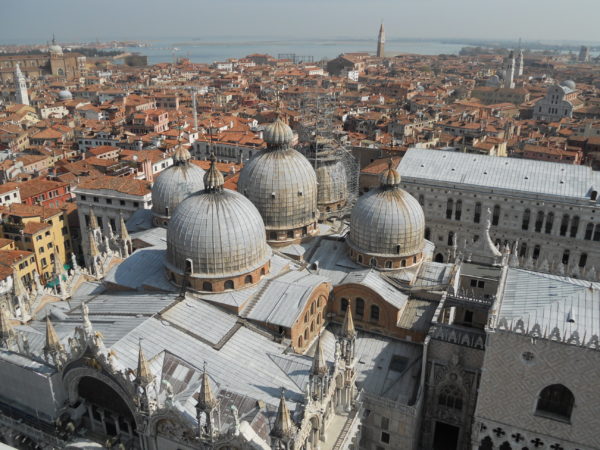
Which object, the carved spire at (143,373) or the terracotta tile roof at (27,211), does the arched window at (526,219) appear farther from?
the terracotta tile roof at (27,211)

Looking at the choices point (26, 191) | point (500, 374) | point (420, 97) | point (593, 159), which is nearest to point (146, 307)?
point (500, 374)

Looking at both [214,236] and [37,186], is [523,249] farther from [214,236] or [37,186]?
[37,186]

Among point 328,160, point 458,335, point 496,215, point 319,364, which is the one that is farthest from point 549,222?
point 319,364

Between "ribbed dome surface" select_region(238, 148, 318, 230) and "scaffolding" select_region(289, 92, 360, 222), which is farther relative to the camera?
"scaffolding" select_region(289, 92, 360, 222)

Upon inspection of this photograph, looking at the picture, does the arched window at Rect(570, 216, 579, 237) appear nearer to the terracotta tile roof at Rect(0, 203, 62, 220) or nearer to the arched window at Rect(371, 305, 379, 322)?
the arched window at Rect(371, 305, 379, 322)

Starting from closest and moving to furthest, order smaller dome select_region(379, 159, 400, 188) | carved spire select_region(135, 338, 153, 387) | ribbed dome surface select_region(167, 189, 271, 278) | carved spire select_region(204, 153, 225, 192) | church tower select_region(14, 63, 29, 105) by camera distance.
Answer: carved spire select_region(135, 338, 153, 387) < ribbed dome surface select_region(167, 189, 271, 278) < carved spire select_region(204, 153, 225, 192) < smaller dome select_region(379, 159, 400, 188) < church tower select_region(14, 63, 29, 105)

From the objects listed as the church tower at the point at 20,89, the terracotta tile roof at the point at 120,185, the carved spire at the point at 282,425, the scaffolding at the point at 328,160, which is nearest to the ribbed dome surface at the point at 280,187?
the scaffolding at the point at 328,160

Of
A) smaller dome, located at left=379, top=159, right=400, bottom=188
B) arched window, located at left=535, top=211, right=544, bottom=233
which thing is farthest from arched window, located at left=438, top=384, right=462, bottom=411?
→ arched window, located at left=535, top=211, right=544, bottom=233
